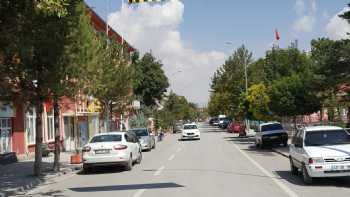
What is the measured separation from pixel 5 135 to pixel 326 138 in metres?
19.2

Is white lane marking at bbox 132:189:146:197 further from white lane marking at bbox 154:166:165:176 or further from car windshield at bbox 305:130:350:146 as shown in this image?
car windshield at bbox 305:130:350:146

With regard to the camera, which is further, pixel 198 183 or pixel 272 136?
pixel 272 136

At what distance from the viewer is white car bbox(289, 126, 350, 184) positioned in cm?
1368

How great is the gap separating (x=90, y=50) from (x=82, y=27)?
48.9 inches

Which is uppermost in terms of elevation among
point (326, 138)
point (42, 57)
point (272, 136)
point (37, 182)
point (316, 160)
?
point (42, 57)

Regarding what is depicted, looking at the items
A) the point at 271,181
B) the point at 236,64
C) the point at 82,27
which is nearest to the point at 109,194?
the point at 271,181

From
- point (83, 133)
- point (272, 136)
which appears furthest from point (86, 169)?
point (83, 133)

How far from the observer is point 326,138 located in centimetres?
1551

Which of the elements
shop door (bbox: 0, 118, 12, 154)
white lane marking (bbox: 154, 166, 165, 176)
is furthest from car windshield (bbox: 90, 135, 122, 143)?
shop door (bbox: 0, 118, 12, 154)

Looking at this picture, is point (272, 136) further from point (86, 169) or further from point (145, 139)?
point (86, 169)

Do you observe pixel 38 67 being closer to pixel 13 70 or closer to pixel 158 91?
pixel 13 70

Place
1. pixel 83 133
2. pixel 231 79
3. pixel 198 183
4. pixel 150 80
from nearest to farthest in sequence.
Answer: pixel 198 183 → pixel 83 133 → pixel 150 80 → pixel 231 79

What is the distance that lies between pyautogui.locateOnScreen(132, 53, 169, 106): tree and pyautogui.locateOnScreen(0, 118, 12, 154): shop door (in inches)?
1906

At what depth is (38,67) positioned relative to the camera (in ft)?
62.3
